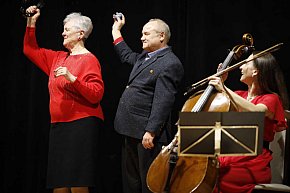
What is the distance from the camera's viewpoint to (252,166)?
9.73ft

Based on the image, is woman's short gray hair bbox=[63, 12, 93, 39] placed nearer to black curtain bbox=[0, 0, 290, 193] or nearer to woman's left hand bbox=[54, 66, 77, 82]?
woman's left hand bbox=[54, 66, 77, 82]

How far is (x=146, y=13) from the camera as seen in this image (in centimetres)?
397

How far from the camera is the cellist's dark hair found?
3.08 m

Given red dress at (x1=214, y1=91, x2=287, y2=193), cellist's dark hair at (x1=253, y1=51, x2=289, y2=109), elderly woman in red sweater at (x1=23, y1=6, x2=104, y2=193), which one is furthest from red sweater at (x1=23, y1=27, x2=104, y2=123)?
cellist's dark hair at (x1=253, y1=51, x2=289, y2=109)

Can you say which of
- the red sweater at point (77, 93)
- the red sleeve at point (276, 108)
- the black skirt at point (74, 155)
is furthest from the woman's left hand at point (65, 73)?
the red sleeve at point (276, 108)

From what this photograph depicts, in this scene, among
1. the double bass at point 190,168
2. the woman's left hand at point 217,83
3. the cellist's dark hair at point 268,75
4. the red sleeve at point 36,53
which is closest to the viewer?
the double bass at point 190,168

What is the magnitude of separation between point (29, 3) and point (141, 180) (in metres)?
1.51

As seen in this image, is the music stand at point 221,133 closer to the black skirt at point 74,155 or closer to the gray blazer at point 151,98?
the gray blazer at point 151,98

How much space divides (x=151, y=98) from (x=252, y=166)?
759 mm

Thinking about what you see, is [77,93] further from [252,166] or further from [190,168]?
[252,166]

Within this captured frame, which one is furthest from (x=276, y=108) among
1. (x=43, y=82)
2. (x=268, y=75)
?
(x=43, y=82)

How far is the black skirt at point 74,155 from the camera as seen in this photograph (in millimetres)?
3258

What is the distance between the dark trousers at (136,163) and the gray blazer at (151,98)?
0.08 metres

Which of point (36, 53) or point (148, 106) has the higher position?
point (36, 53)
